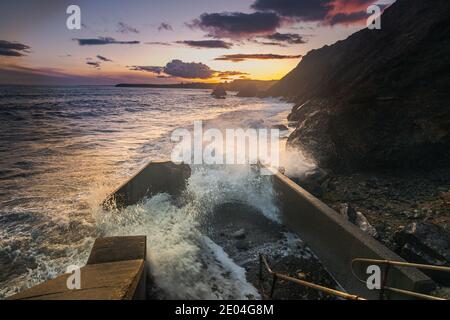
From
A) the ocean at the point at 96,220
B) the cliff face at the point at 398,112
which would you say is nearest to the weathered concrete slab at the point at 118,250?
the ocean at the point at 96,220

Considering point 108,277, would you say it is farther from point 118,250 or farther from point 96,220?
point 96,220

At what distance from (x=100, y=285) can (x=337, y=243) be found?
12.9ft

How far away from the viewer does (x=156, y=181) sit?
9.59 meters

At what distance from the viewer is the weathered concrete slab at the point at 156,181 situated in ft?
26.8

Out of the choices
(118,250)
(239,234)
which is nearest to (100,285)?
(118,250)

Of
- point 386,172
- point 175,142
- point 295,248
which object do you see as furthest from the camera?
point 175,142

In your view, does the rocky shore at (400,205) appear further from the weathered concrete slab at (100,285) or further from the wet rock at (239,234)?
the weathered concrete slab at (100,285)

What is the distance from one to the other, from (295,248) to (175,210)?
3365 millimetres

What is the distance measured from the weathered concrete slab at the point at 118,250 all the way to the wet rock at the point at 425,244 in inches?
174

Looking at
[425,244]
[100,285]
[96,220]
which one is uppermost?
[425,244]

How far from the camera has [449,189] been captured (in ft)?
24.6

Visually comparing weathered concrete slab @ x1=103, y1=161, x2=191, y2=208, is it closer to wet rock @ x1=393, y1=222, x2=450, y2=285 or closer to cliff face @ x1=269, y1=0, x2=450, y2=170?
cliff face @ x1=269, y1=0, x2=450, y2=170
